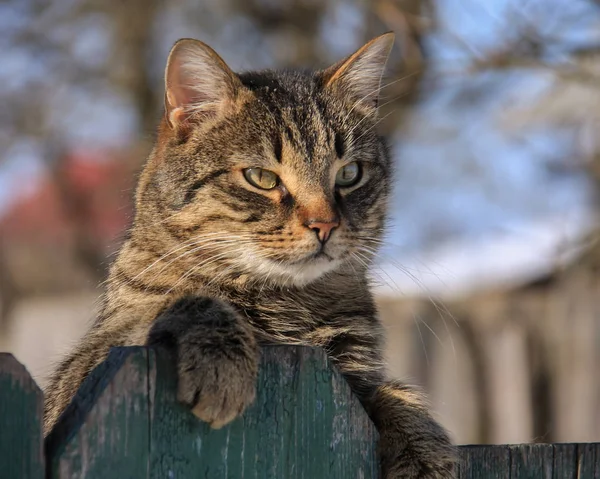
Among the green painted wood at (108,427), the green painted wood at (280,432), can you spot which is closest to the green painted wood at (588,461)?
the green painted wood at (280,432)

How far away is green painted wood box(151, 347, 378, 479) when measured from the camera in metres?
1.65

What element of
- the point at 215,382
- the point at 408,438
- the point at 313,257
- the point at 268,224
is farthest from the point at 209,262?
the point at 215,382

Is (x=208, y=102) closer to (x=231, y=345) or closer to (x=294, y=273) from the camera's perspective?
(x=294, y=273)

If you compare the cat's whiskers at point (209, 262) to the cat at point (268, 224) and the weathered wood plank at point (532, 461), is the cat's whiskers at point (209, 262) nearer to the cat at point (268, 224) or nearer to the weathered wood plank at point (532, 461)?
the cat at point (268, 224)

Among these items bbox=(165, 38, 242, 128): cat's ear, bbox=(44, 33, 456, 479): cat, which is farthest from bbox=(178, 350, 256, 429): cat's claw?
bbox=(165, 38, 242, 128): cat's ear

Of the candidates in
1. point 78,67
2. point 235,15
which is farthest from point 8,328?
point 235,15

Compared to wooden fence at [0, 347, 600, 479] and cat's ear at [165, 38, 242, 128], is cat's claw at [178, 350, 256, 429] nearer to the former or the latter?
wooden fence at [0, 347, 600, 479]

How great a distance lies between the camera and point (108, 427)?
1.56 meters

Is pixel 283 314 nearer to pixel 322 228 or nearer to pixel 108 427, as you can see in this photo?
pixel 322 228

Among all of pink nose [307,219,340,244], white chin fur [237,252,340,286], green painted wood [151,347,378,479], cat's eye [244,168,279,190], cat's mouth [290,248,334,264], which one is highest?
cat's eye [244,168,279,190]

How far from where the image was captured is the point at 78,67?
34.9 feet

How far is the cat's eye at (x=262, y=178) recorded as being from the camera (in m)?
2.97

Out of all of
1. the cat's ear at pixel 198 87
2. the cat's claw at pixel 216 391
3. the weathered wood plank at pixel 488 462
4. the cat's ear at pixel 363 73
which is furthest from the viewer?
the cat's ear at pixel 363 73

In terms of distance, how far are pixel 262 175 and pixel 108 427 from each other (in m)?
1.53
